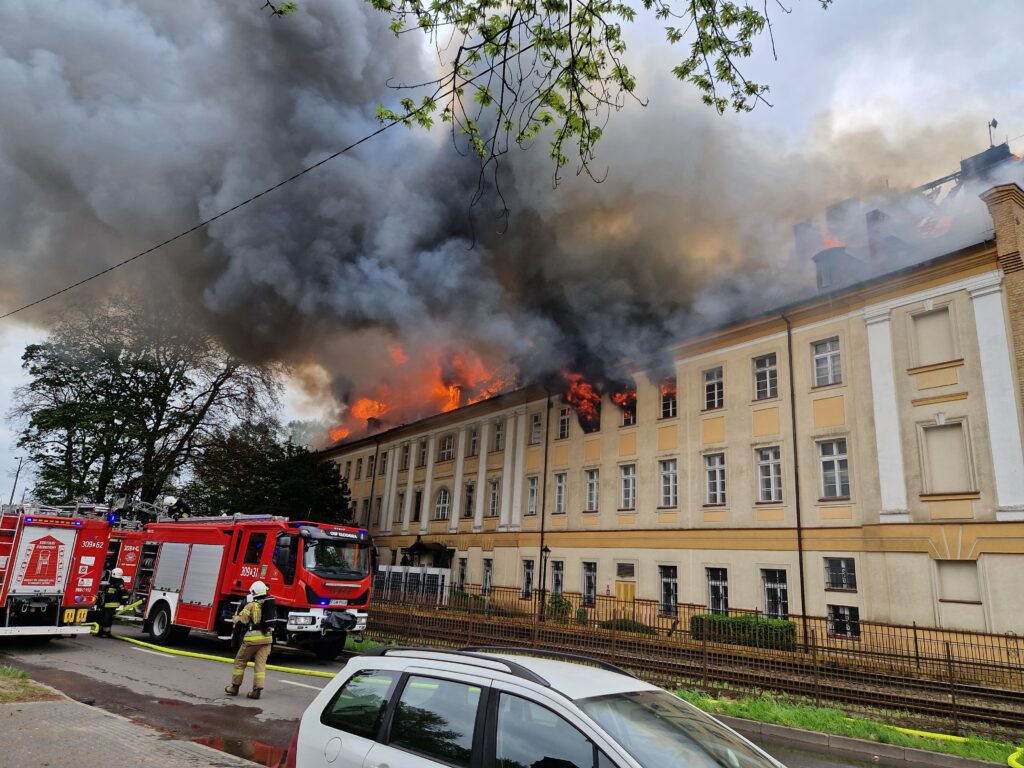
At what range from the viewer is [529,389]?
1133 inches

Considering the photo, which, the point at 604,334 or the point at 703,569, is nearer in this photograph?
the point at 703,569

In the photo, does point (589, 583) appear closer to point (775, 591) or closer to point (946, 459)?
point (775, 591)

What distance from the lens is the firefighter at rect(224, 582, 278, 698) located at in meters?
8.98

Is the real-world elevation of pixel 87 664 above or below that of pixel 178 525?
below

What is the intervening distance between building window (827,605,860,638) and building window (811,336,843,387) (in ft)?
20.6

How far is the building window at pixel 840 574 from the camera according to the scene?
58.5 feet

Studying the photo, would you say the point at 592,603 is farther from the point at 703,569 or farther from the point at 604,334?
the point at 604,334

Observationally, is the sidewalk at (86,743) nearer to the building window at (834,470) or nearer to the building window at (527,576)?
the building window at (834,470)

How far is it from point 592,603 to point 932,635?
442 inches

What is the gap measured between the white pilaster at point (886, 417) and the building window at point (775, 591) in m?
3.41

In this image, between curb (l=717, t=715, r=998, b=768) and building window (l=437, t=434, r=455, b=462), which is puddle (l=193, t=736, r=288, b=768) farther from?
building window (l=437, t=434, r=455, b=462)

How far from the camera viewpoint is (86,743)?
5.85 m

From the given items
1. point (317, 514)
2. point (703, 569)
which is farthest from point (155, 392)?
point (703, 569)

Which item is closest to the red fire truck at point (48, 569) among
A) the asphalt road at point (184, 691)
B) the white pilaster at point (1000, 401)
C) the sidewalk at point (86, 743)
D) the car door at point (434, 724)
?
the asphalt road at point (184, 691)
